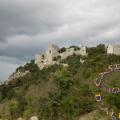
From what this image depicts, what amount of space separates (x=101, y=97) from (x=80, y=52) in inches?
1273

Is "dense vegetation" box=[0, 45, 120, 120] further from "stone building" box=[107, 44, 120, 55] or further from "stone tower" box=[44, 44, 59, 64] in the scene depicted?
"stone tower" box=[44, 44, 59, 64]

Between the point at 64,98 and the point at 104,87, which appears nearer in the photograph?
the point at 104,87

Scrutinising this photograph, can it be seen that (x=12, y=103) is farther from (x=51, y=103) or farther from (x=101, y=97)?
(x=101, y=97)

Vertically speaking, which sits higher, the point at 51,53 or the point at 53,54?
the point at 51,53

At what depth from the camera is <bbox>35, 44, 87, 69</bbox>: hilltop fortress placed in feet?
218

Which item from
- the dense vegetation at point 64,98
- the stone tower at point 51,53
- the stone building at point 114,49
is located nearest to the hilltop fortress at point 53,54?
the stone tower at point 51,53

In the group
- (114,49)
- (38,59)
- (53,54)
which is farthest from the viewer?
(38,59)

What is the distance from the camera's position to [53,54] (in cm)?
7144

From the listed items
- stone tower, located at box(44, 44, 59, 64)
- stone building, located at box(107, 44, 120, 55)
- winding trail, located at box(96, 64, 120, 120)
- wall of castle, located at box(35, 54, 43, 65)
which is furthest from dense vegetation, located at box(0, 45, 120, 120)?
wall of castle, located at box(35, 54, 43, 65)

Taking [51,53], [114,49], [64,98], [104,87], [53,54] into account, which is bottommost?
[64,98]

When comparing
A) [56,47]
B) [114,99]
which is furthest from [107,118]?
[56,47]

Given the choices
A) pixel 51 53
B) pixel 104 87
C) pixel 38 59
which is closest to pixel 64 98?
pixel 104 87

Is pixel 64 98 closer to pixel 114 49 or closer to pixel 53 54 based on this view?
pixel 114 49

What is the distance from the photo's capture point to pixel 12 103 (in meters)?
43.9
